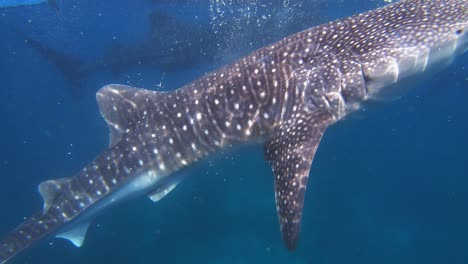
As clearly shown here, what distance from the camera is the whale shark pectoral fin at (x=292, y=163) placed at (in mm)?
4340

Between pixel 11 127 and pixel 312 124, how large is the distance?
39286 mm

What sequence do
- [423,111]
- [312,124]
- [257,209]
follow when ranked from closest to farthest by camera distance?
[312,124]
[257,209]
[423,111]

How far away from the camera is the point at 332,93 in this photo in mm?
5156

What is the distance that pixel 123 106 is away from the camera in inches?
255

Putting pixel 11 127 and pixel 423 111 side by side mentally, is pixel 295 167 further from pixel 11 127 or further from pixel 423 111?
pixel 11 127

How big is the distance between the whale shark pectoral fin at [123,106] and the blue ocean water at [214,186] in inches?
123

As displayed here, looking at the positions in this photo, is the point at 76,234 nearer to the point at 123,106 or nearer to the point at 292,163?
the point at 123,106

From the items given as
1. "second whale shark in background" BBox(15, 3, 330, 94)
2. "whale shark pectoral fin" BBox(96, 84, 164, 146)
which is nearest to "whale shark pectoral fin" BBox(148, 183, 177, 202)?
"whale shark pectoral fin" BBox(96, 84, 164, 146)

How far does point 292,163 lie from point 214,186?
468 inches

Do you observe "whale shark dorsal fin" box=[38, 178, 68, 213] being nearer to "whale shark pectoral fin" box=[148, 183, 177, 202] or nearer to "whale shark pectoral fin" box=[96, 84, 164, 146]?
"whale shark pectoral fin" box=[96, 84, 164, 146]

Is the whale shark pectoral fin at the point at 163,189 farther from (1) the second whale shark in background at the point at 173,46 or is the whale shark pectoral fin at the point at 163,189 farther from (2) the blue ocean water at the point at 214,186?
(1) the second whale shark in background at the point at 173,46

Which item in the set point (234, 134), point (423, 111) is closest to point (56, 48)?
point (234, 134)

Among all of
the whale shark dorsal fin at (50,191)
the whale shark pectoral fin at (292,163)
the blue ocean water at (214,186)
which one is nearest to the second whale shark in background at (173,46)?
the blue ocean water at (214,186)

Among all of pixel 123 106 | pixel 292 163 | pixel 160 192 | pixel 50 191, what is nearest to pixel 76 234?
pixel 50 191
